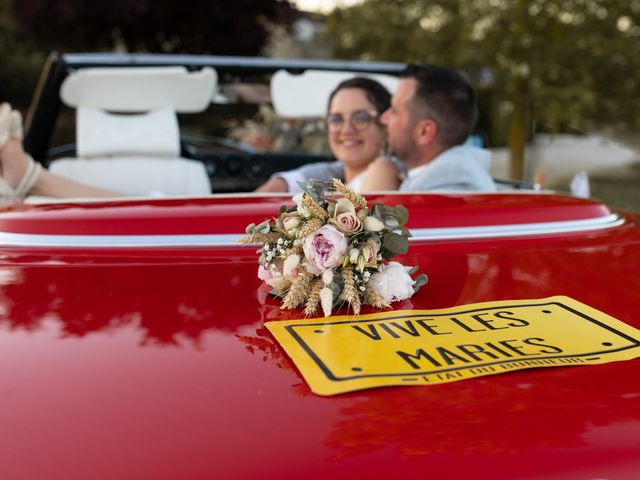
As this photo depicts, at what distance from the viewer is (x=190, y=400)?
0.90m

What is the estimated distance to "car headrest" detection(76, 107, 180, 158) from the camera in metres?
3.18

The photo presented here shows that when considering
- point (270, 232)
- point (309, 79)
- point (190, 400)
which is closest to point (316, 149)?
point (309, 79)

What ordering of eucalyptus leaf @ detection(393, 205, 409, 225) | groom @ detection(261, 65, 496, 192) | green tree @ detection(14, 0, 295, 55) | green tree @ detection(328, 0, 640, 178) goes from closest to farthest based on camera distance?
eucalyptus leaf @ detection(393, 205, 409, 225) → groom @ detection(261, 65, 496, 192) → green tree @ detection(328, 0, 640, 178) → green tree @ detection(14, 0, 295, 55)

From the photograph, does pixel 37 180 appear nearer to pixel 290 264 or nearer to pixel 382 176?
pixel 382 176

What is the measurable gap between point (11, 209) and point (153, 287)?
617 millimetres

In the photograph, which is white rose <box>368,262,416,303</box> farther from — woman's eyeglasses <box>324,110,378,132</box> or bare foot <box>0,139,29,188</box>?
bare foot <box>0,139,29,188</box>

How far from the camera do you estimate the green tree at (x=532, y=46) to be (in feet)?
26.2

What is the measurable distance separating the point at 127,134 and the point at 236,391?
2.47 metres

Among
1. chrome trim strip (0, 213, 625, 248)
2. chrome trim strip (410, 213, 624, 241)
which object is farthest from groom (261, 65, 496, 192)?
chrome trim strip (0, 213, 625, 248)

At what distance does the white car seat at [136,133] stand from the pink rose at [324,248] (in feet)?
6.47

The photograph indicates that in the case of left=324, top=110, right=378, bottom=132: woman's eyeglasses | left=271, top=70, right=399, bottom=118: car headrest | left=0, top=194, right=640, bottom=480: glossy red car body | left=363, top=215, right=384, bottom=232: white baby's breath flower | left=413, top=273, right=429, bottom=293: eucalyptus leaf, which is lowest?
left=0, top=194, right=640, bottom=480: glossy red car body

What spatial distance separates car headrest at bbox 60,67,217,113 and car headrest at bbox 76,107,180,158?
0.04m

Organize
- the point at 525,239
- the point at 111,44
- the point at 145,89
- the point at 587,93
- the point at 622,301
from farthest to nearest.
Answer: the point at 111,44, the point at 587,93, the point at 145,89, the point at 525,239, the point at 622,301

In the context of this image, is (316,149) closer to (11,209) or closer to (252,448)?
(11,209)
